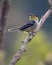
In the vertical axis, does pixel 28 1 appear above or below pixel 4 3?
below

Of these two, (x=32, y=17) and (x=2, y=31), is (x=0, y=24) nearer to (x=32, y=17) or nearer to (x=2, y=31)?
(x=2, y=31)

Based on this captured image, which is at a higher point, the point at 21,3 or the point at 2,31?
the point at 2,31

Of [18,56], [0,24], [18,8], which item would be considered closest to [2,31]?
[0,24]

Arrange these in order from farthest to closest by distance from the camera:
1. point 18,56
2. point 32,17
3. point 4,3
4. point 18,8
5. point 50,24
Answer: point 18,8 → point 50,24 → point 32,17 → point 18,56 → point 4,3

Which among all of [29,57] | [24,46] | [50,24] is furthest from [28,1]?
[24,46]

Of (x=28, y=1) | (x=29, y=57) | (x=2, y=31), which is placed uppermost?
(x=2, y=31)

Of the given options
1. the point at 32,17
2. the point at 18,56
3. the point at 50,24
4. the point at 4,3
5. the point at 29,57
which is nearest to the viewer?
the point at 4,3

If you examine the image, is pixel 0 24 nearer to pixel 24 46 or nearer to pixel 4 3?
pixel 4 3

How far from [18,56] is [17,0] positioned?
1243 cm

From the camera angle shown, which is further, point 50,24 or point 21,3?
point 21,3

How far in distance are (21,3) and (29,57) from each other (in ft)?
35.9

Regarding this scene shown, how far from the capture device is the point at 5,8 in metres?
0.87

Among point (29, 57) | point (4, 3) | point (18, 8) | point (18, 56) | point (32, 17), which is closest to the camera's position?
point (4, 3)

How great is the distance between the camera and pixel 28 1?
45.6 ft
